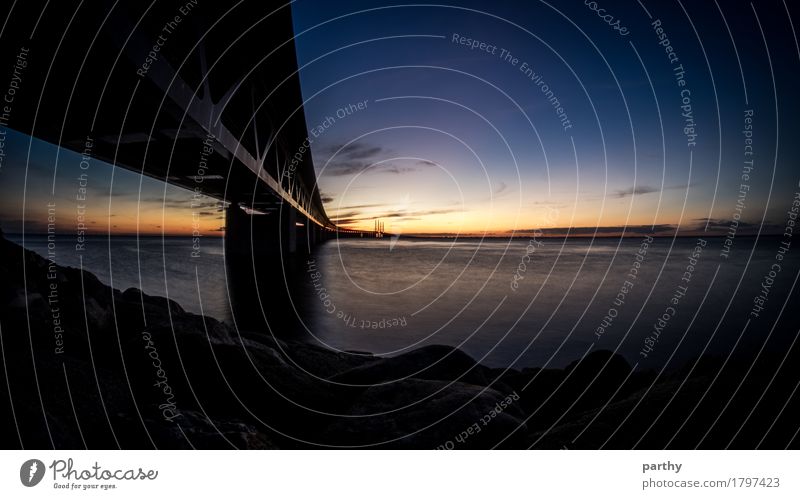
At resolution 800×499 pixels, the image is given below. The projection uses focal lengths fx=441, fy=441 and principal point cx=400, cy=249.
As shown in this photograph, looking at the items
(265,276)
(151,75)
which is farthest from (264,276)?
(151,75)

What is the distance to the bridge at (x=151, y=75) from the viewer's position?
4.88 m

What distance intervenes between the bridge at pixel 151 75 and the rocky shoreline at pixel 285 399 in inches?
94.8

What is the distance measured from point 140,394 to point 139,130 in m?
6.45

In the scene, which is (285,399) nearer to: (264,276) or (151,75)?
(151,75)

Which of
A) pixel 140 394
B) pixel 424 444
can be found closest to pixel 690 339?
pixel 424 444

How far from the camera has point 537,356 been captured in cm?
1041

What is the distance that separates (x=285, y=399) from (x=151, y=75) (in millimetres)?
4399

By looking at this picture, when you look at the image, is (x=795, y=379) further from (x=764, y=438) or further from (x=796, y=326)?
(x=796, y=326)

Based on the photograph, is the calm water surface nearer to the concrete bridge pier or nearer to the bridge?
the concrete bridge pier

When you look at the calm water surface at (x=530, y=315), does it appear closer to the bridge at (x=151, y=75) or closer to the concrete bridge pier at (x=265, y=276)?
the concrete bridge pier at (x=265, y=276)

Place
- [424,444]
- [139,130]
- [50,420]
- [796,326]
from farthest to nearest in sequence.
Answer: [796,326], [139,130], [424,444], [50,420]

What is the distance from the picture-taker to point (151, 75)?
18.4ft

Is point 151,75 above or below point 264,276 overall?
above

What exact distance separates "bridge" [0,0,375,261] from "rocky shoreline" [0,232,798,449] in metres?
2.41
